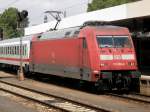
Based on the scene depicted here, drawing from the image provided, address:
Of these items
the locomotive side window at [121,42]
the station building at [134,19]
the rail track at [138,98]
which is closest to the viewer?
the rail track at [138,98]

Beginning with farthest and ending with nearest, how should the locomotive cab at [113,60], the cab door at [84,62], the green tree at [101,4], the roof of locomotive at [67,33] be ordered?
the green tree at [101,4], the roof of locomotive at [67,33], the cab door at [84,62], the locomotive cab at [113,60]

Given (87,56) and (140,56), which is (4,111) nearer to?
(87,56)

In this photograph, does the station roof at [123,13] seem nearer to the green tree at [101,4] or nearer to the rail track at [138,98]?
the rail track at [138,98]

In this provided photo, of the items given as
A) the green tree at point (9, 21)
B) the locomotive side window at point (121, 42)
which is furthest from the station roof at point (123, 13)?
the green tree at point (9, 21)

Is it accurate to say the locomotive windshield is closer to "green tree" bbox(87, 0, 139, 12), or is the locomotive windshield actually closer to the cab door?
the cab door

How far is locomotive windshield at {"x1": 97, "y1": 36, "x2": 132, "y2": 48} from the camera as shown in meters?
20.9

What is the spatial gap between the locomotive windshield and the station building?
549cm

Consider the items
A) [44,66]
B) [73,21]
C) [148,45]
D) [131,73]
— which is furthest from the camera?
[73,21]

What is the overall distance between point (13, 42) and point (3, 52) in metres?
3.47

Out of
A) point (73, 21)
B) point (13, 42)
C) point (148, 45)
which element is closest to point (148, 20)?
point (148, 45)

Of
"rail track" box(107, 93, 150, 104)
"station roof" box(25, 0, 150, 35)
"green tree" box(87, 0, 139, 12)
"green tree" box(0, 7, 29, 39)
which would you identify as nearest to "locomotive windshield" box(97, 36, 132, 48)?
"rail track" box(107, 93, 150, 104)

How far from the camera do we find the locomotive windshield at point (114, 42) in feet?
68.7

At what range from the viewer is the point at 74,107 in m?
16.2

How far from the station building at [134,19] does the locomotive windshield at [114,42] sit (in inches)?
216
